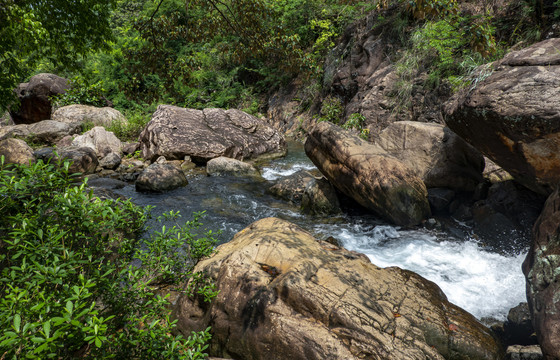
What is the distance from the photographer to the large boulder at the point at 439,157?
631cm

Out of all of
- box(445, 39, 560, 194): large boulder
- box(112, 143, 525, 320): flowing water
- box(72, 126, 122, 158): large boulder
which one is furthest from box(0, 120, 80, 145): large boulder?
box(445, 39, 560, 194): large boulder

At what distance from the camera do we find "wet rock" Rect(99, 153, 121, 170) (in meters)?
10.2

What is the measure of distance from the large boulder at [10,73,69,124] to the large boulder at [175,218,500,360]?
16278 mm

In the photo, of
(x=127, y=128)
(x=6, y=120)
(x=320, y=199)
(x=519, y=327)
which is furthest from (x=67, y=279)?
(x=6, y=120)

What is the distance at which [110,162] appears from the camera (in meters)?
10.3

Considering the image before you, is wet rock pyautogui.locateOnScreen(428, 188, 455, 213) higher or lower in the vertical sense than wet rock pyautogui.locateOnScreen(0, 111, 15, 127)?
higher

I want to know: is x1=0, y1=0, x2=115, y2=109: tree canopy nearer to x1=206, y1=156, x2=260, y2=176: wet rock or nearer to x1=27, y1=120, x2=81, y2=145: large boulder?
x1=206, y1=156, x2=260, y2=176: wet rock

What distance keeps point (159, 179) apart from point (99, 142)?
5302 millimetres

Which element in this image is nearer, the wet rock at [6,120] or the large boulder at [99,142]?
the large boulder at [99,142]

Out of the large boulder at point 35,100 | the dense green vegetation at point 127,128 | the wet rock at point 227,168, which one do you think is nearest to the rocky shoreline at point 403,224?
the dense green vegetation at point 127,128

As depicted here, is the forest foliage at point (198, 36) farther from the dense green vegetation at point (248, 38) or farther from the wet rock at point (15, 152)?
the wet rock at point (15, 152)

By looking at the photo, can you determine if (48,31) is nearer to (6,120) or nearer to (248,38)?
(248,38)

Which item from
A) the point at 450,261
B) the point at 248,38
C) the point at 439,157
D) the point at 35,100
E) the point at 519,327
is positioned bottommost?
the point at 35,100

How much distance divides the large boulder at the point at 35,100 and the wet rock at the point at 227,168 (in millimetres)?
10498
